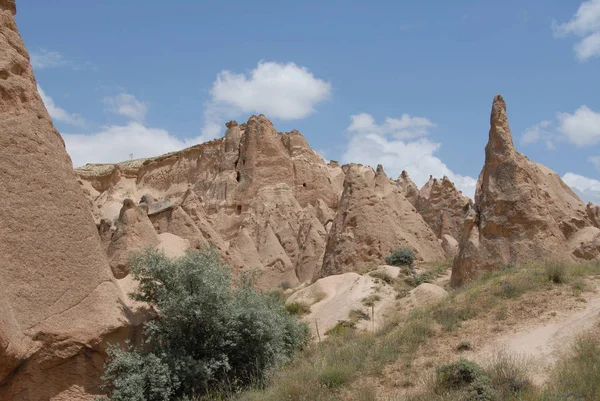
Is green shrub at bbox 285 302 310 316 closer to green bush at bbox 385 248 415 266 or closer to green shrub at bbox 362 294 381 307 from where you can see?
green shrub at bbox 362 294 381 307

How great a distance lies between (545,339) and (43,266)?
7.94 m

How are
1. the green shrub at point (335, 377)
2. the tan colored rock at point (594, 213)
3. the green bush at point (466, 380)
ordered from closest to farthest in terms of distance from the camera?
the green bush at point (466, 380), the green shrub at point (335, 377), the tan colored rock at point (594, 213)

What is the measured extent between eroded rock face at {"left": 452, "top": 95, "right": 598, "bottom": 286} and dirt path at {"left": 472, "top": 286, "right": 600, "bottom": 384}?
5143mm

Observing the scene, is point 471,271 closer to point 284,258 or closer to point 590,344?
point 590,344

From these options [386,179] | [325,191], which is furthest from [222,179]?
[386,179]

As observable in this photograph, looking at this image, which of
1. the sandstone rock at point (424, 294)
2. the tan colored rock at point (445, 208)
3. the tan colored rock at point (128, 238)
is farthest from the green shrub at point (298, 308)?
the tan colored rock at point (445, 208)

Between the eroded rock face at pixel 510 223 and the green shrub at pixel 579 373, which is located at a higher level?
the eroded rock face at pixel 510 223

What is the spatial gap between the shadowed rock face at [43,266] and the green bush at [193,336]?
595mm

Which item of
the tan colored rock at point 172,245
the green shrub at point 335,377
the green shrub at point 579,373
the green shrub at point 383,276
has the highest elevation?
the tan colored rock at point 172,245

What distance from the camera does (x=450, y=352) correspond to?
10844 mm

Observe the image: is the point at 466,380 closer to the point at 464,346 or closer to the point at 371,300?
the point at 464,346

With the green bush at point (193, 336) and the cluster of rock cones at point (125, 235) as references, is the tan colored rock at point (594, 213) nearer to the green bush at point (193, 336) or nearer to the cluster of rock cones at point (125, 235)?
the cluster of rock cones at point (125, 235)

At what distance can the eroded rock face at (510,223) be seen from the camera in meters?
16.6

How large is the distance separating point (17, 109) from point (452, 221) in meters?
28.7
